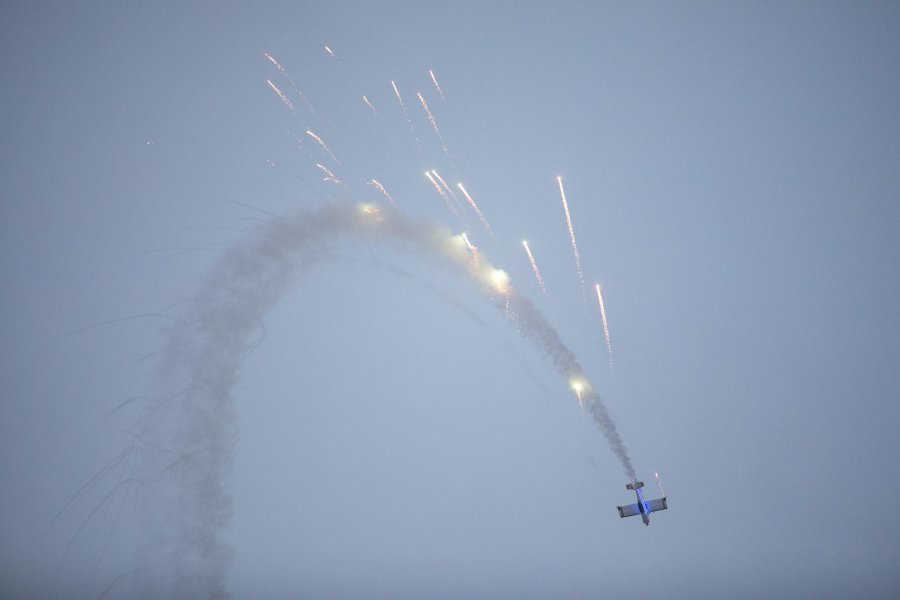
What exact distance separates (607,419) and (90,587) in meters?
86.3

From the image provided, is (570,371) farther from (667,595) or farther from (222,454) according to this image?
(667,595)

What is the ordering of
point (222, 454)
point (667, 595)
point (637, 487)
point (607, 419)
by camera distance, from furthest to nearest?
1. point (667, 595)
2. point (607, 419)
3. point (637, 487)
4. point (222, 454)

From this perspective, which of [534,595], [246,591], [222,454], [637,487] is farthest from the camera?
[246,591]

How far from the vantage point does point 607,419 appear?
33.5 metres

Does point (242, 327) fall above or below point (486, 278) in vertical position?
below

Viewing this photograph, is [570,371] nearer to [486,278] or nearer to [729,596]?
[486,278]

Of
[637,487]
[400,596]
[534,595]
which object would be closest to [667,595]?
[534,595]

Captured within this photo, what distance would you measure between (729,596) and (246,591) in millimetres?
93717

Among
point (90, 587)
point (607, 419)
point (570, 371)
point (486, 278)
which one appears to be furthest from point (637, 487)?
point (90, 587)

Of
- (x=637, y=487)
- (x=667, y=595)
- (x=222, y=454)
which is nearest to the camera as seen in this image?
(x=222, y=454)

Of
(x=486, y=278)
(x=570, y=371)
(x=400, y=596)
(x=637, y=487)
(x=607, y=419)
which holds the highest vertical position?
(x=486, y=278)

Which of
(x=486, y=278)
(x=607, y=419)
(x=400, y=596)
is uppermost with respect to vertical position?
(x=486, y=278)

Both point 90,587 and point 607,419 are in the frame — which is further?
point 90,587

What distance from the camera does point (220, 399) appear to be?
29172 millimetres
